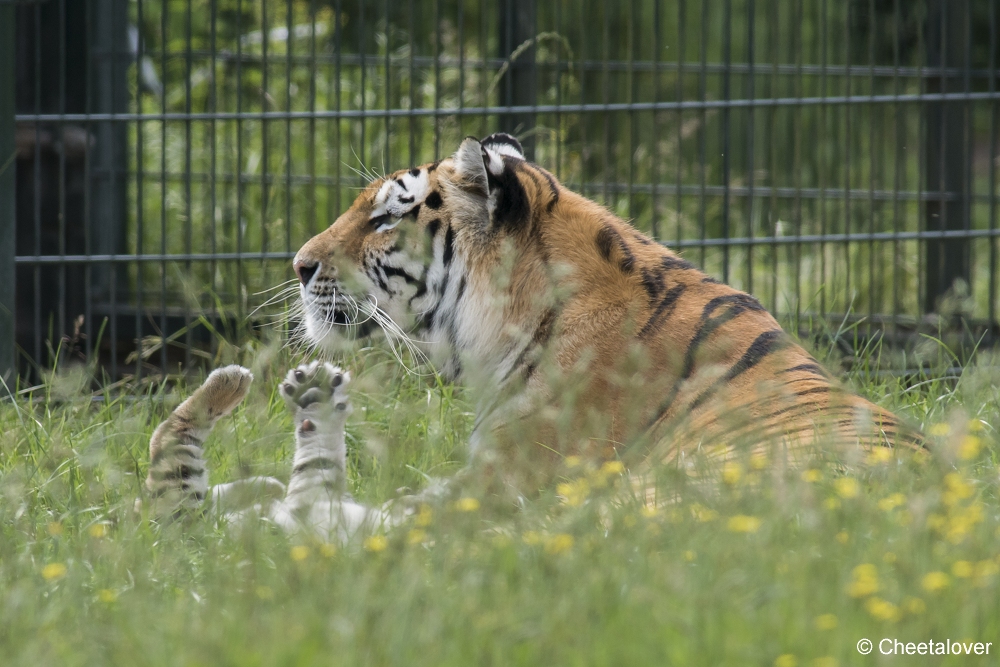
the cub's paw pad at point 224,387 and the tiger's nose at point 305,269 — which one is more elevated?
the tiger's nose at point 305,269

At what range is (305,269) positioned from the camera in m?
3.61

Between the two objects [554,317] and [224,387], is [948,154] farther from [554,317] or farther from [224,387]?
[224,387]

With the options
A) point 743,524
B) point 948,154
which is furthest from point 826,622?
point 948,154

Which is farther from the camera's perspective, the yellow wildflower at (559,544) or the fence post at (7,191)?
the fence post at (7,191)

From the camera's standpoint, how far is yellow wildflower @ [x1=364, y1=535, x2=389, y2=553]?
2.19 metres

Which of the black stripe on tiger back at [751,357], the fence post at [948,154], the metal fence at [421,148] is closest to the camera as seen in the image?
the black stripe on tiger back at [751,357]

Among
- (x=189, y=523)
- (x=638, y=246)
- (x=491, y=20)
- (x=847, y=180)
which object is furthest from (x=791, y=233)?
(x=189, y=523)

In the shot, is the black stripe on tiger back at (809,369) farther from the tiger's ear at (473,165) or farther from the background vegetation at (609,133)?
the background vegetation at (609,133)

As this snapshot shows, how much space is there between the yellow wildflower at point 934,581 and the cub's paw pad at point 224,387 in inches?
71.4

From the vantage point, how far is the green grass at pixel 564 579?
1.79 m

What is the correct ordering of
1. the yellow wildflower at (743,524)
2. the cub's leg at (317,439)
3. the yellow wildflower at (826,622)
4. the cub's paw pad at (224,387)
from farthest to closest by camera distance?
the cub's paw pad at (224,387) < the cub's leg at (317,439) < the yellow wildflower at (743,524) < the yellow wildflower at (826,622)

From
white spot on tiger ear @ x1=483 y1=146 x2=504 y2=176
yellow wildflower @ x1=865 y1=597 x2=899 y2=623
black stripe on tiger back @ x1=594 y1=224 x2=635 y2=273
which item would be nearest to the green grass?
Answer: yellow wildflower @ x1=865 y1=597 x2=899 y2=623

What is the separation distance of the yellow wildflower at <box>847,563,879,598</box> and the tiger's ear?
66.2 inches

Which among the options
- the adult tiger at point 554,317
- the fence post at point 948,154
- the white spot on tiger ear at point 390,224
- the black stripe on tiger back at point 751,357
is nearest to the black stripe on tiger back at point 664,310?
the adult tiger at point 554,317
